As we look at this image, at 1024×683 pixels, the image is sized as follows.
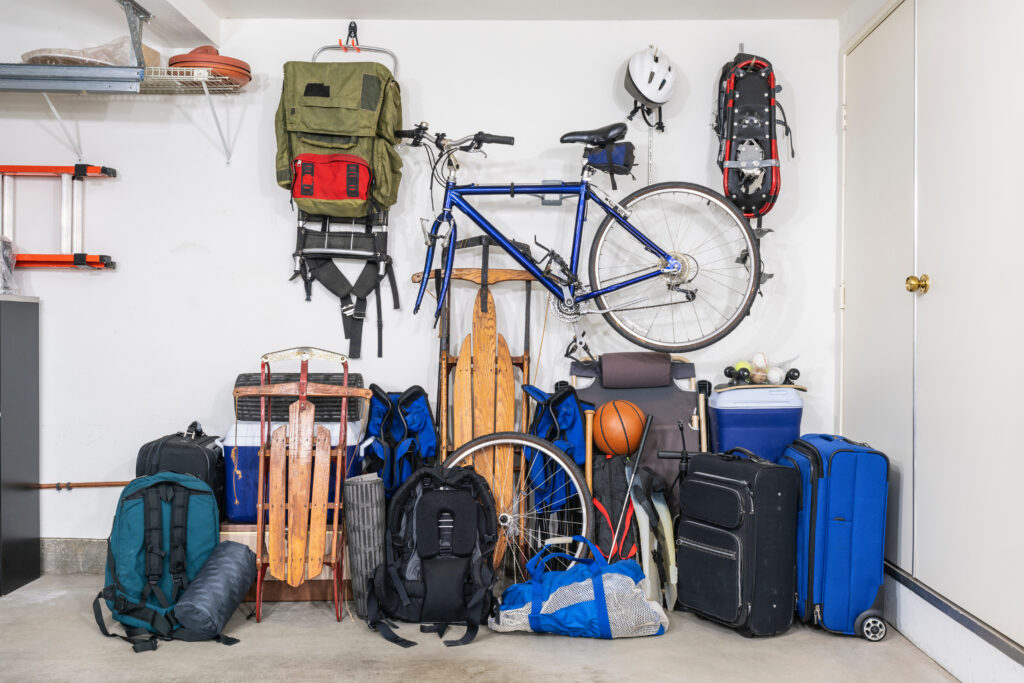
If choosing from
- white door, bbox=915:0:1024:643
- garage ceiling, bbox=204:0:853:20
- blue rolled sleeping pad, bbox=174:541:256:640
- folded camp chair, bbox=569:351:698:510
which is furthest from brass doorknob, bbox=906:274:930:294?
blue rolled sleeping pad, bbox=174:541:256:640

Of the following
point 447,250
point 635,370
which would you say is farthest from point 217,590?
point 635,370

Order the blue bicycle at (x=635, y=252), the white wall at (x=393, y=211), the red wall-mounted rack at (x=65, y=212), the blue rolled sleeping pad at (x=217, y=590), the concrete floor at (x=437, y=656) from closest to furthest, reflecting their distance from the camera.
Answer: the concrete floor at (x=437, y=656), the blue rolled sleeping pad at (x=217, y=590), the blue bicycle at (x=635, y=252), the red wall-mounted rack at (x=65, y=212), the white wall at (x=393, y=211)

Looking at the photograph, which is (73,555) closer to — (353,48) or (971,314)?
(353,48)

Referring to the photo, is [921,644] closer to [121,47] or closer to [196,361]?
[196,361]

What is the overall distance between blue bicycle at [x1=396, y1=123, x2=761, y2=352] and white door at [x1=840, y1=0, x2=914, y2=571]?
0.49m

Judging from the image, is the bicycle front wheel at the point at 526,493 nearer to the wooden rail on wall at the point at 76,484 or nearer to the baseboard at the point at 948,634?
the baseboard at the point at 948,634

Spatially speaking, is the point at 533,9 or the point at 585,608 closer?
the point at 585,608

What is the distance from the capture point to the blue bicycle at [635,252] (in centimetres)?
334

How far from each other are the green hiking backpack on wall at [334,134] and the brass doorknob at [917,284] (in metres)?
2.23

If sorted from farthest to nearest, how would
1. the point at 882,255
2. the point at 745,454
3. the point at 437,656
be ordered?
the point at 882,255
the point at 745,454
the point at 437,656

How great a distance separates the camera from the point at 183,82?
352 cm

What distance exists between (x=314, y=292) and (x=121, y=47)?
4.47ft

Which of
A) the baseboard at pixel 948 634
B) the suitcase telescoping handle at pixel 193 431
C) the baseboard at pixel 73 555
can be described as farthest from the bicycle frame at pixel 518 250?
the baseboard at pixel 73 555

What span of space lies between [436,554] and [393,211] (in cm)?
168
